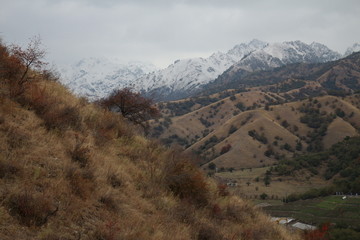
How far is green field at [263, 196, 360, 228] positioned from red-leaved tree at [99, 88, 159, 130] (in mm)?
64821

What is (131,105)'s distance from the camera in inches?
734

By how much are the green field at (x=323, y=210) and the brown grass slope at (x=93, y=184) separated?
71.2m

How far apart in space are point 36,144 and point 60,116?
6.31ft

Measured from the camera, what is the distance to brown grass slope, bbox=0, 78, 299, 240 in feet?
19.6

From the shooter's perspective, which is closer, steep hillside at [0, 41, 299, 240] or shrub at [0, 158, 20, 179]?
steep hillside at [0, 41, 299, 240]

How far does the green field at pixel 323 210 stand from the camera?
258 ft

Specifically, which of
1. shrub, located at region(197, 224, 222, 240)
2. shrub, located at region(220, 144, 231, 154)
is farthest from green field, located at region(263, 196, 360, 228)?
shrub, located at region(197, 224, 222, 240)

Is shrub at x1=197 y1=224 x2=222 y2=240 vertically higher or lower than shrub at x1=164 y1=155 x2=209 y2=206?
lower

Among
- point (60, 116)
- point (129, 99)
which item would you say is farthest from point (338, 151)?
point (60, 116)

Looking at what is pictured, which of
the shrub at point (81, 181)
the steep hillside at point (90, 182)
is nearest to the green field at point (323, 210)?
the steep hillside at point (90, 182)

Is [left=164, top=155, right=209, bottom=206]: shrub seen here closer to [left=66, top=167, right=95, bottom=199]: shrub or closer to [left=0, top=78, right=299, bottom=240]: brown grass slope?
[left=0, top=78, right=299, bottom=240]: brown grass slope

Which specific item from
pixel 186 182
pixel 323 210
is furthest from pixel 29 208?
pixel 323 210

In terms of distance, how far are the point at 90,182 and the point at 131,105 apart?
11.4 m

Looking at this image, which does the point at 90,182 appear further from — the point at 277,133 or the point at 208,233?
the point at 277,133
